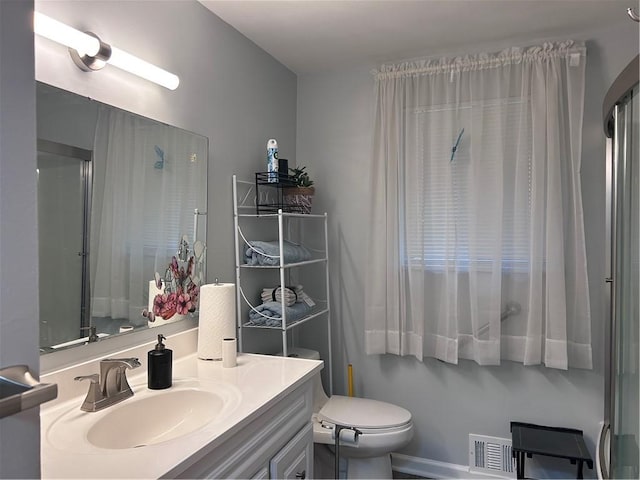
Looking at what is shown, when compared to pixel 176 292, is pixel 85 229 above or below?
above

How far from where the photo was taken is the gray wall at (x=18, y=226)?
1.72 feet

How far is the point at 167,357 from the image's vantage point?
1.42 metres

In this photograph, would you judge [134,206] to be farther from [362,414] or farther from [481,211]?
[481,211]

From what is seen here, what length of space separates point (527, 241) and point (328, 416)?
4.27 feet

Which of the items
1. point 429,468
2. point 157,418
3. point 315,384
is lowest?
point 429,468

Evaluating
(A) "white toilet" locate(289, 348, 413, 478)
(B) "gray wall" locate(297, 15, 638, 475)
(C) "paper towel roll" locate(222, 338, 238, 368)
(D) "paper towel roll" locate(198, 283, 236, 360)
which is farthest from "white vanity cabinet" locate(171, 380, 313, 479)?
(B) "gray wall" locate(297, 15, 638, 475)

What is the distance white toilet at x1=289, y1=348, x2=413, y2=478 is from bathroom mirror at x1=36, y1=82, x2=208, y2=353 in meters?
0.87

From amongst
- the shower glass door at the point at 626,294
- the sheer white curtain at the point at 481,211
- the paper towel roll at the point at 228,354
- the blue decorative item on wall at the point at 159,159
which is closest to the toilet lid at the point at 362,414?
the sheer white curtain at the point at 481,211

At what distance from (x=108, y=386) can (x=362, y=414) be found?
1.28 meters

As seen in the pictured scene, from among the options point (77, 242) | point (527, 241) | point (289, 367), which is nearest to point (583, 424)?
point (527, 241)

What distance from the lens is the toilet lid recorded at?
6.85 feet

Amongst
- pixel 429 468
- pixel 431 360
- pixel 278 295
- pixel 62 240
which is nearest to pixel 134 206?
pixel 62 240

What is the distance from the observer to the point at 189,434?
106 cm

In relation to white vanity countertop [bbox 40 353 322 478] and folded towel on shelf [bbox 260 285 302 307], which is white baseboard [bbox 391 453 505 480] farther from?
white vanity countertop [bbox 40 353 322 478]
